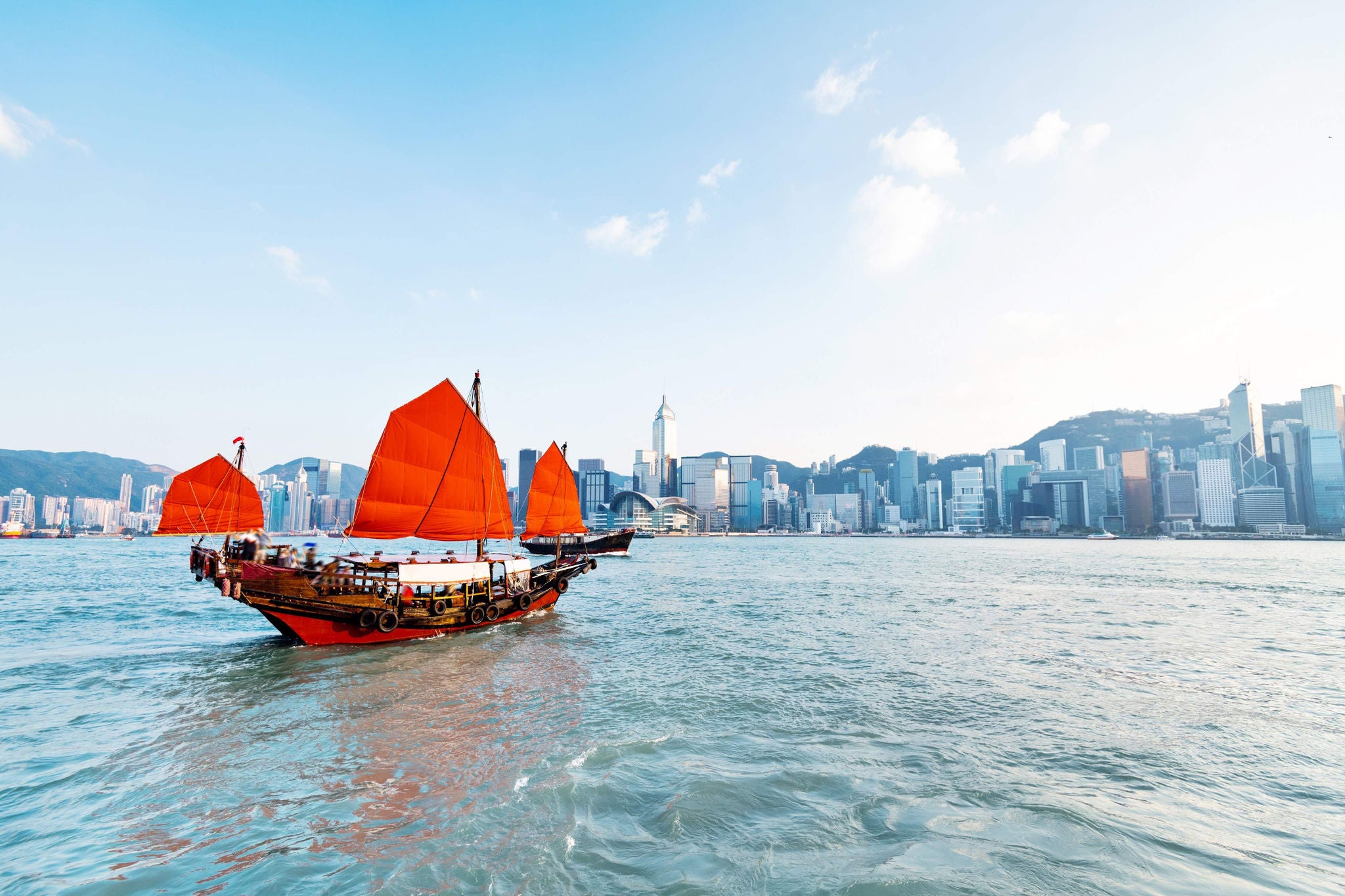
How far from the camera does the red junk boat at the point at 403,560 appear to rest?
21.0 meters

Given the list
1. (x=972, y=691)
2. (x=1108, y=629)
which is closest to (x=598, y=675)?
(x=972, y=691)

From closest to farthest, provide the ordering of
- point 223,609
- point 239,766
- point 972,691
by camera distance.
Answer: point 239,766 < point 972,691 < point 223,609

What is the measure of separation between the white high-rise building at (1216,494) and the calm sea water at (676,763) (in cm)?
22881

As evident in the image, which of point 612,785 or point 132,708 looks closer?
point 612,785

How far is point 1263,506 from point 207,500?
257684 millimetres

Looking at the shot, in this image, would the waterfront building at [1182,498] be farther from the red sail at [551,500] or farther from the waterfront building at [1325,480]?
the red sail at [551,500]

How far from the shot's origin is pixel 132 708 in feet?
46.3

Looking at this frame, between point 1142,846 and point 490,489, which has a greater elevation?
point 490,489

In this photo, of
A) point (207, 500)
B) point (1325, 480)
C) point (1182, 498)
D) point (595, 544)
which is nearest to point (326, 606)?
point (207, 500)

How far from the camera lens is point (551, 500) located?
143ft

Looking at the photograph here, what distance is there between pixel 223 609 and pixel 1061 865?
127ft

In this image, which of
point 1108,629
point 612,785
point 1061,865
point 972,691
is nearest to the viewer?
point 1061,865

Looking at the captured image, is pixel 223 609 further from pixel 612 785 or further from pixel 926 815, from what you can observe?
pixel 926 815

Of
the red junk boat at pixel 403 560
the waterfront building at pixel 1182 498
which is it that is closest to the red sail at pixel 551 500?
the red junk boat at pixel 403 560
